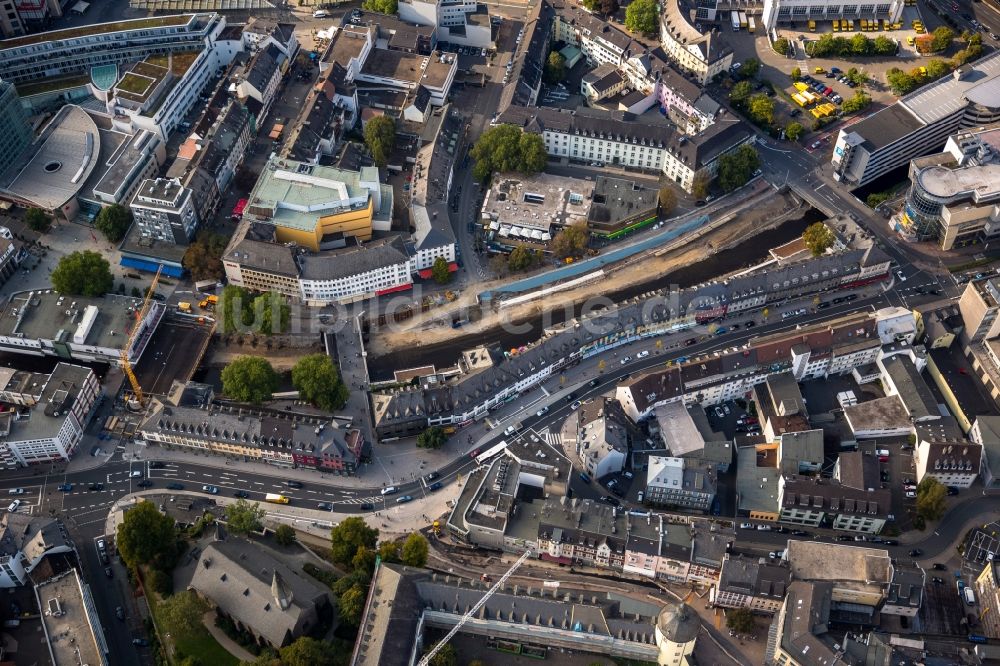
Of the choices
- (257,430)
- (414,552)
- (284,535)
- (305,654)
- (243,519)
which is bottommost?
(284,535)

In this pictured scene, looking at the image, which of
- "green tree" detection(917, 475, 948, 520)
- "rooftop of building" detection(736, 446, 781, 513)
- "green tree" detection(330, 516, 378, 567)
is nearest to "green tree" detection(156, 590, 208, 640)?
"green tree" detection(330, 516, 378, 567)

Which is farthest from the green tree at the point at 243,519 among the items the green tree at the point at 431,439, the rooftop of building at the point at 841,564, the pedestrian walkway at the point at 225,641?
the rooftop of building at the point at 841,564

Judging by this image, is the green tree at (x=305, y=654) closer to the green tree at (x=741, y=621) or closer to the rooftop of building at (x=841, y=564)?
the green tree at (x=741, y=621)

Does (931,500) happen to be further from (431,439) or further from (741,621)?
(431,439)

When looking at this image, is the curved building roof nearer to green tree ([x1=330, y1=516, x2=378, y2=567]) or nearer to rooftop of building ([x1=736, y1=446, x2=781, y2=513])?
rooftop of building ([x1=736, y1=446, x2=781, y2=513])

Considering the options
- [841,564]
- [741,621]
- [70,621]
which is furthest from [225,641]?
[841,564]

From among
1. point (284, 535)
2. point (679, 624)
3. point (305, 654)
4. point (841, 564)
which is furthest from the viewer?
point (284, 535)

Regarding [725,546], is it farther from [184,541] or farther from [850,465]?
[184,541]
